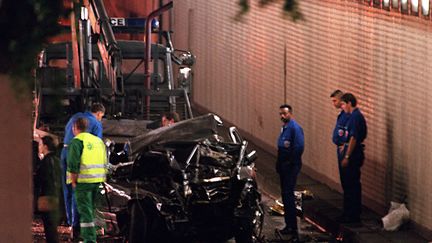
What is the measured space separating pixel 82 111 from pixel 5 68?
10572 mm

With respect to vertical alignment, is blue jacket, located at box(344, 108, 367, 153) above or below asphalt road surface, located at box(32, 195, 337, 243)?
above

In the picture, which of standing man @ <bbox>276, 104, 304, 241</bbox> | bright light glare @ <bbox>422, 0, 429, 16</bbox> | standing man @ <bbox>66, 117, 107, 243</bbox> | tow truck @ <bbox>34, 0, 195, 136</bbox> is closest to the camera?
standing man @ <bbox>66, 117, 107, 243</bbox>

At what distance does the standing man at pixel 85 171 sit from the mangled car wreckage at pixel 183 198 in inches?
9.1

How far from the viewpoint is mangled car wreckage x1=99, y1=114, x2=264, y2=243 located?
46.0ft

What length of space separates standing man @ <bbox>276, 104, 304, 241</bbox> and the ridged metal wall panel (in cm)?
138

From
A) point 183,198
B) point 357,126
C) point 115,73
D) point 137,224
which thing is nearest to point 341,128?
point 357,126

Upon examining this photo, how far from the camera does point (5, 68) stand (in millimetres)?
7109

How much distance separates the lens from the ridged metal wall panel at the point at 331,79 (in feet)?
51.8

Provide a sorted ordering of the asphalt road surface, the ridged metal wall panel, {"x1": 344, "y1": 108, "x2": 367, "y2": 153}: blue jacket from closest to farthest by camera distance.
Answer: the asphalt road surface, the ridged metal wall panel, {"x1": 344, "y1": 108, "x2": 367, "y2": 153}: blue jacket

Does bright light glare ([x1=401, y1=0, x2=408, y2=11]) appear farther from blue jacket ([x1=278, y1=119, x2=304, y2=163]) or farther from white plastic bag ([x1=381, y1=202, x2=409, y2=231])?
white plastic bag ([x1=381, y1=202, x2=409, y2=231])

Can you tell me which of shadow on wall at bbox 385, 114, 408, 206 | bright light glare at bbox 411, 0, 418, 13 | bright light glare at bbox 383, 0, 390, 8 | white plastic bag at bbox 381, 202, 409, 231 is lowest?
white plastic bag at bbox 381, 202, 409, 231

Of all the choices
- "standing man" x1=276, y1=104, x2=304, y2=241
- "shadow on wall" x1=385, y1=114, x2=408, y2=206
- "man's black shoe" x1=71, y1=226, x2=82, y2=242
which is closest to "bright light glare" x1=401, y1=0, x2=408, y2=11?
"shadow on wall" x1=385, y1=114, x2=408, y2=206

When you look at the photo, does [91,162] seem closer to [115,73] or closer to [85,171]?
[85,171]

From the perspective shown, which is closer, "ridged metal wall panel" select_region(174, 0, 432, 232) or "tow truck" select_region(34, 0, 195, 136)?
"ridged metal wall panel" select_region(174, 0, 432, 232)
